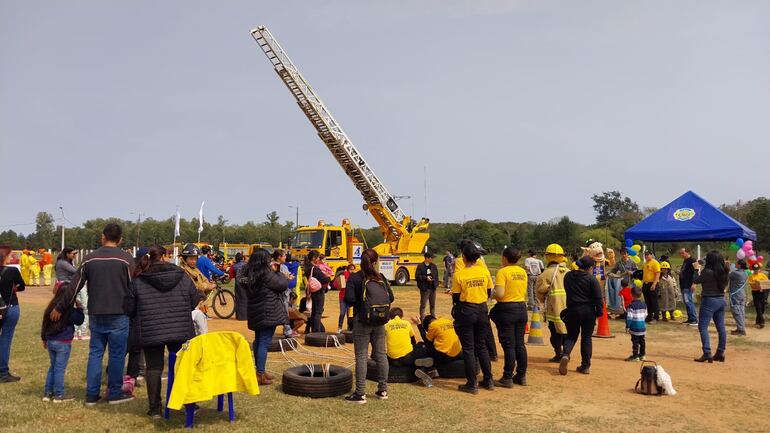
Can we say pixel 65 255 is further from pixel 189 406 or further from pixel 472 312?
pixel 472 312

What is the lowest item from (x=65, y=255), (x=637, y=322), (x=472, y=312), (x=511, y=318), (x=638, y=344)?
(x=638, y=344)

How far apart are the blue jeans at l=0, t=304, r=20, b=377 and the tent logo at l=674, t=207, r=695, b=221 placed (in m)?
15.5

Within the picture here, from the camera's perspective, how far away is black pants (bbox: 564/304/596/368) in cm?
784

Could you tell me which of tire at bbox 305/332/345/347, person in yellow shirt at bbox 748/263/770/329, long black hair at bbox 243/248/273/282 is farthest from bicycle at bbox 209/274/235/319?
person in yellow shirt at bbox 748/263/770/329

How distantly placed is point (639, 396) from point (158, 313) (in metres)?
5.79

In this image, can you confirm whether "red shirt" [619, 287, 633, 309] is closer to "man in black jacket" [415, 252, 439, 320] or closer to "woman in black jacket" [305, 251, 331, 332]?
"man in black jacket" [415, 252, 439, 320]

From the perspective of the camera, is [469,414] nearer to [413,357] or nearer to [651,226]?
[413,357]

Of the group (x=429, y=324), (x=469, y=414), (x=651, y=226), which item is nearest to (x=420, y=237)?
(x=651, y=226)

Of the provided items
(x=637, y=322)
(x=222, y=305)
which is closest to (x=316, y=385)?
(x=637, y=322)

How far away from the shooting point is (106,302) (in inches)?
225

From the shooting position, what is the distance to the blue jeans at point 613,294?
46.6 feet

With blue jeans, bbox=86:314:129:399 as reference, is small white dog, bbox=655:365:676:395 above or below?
below

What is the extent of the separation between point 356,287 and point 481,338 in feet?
5.98

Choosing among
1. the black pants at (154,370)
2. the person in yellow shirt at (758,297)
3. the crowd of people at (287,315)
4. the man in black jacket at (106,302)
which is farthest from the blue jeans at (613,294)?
the man in black jacket at (106,302)
